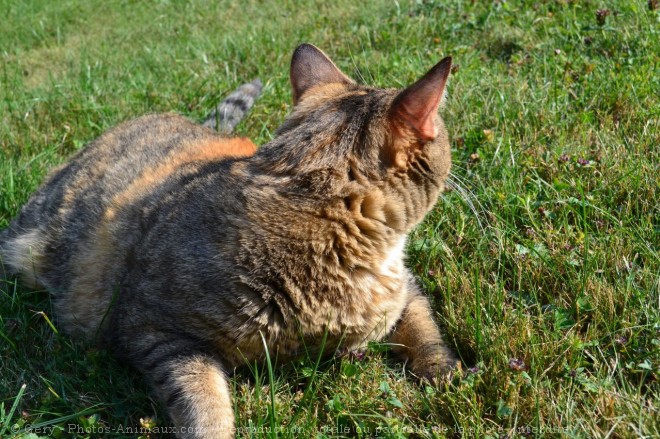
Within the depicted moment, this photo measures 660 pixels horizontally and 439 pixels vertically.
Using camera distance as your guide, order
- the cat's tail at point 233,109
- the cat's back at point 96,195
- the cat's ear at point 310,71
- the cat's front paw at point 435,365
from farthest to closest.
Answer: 1. the cat's tail at point 233,109
2. the cat's back at point 96,195
3. the cat's ear at point 310,71
4. the cat's front paw at point 435,365

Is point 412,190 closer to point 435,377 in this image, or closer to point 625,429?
point 435,377

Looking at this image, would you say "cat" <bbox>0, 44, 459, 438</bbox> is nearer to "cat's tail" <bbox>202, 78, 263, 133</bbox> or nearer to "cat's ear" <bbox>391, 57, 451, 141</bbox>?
"cat's ear" <bbox>391, 57, 451, 141</bbox>

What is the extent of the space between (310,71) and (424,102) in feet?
3.01

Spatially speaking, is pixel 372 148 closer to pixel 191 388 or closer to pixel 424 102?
pixel 424 102

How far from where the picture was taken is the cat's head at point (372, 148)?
2406 mm

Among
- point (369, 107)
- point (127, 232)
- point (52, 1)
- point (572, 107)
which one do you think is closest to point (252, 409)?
point (127, 232)

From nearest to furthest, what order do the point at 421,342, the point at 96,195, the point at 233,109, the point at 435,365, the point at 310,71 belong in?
the point at 435,365 < the point at 421,342 < the point at 310,71 < the point at 96,195 < the point at 233,109

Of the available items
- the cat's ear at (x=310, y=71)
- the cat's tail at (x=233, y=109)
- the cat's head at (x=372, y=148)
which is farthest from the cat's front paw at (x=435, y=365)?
the cat's tail at (x=233, y=109)

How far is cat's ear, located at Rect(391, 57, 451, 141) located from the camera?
231 centimetres

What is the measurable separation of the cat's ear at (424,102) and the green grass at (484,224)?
77 centimetres

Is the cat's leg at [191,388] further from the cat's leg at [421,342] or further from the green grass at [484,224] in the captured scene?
the cat's leg at [421,342]

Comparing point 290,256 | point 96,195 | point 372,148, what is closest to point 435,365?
point 290,256

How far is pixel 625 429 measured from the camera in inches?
83.7

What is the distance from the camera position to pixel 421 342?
2.79 m
